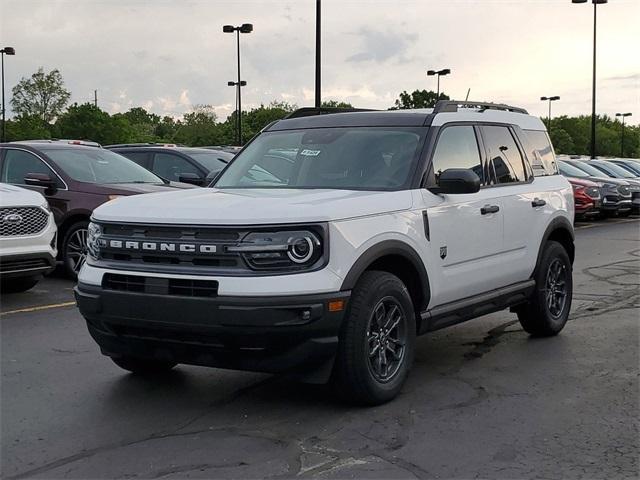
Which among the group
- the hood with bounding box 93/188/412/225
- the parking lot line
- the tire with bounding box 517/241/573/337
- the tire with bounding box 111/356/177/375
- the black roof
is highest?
the black roof

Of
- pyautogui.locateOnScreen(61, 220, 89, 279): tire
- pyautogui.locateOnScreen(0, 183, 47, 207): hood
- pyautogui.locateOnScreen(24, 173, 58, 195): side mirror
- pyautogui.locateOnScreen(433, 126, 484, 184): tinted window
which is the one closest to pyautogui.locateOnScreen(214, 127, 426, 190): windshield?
pyautogui.locateOnScreen(433, 126, 484, 184): tinted window

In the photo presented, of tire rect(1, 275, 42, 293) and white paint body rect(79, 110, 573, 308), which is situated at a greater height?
white paint body rect(79, 110, 573, 308)

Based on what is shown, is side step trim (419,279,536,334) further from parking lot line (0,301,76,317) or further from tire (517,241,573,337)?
parking lot line (0,301,76,317)

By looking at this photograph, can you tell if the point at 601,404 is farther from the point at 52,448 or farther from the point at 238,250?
the point at 52,448

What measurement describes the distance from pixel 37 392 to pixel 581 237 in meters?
13.9

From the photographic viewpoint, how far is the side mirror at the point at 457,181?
217 inches

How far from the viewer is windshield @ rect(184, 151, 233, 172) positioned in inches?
531

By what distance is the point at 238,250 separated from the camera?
459 cm

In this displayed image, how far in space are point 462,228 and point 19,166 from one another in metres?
7.13

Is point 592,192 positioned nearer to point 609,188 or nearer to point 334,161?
point 609,188

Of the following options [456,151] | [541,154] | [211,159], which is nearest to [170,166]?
[211,159]

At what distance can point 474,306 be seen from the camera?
602cm

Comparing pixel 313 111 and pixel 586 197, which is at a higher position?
pixel 313 111

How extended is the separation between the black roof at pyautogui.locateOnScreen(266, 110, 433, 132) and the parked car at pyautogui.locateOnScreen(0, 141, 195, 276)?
14.1ft
